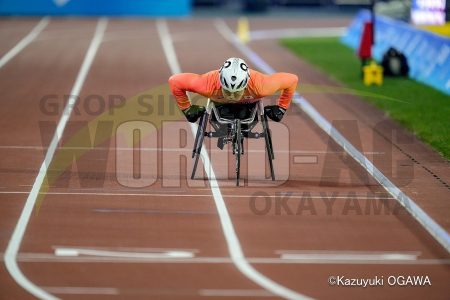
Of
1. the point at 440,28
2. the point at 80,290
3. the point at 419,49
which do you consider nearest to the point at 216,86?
the point at 80,290

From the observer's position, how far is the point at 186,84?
1529 centimetres

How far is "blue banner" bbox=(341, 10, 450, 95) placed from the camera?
26.2m

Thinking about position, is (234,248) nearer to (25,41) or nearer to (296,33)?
(25,41)

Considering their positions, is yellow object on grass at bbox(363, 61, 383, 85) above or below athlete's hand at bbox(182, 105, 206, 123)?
below

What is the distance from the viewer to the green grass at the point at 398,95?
66.8 feet

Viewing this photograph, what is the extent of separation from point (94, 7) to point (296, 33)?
8879mm

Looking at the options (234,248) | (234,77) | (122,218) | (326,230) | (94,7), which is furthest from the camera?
(94,7)

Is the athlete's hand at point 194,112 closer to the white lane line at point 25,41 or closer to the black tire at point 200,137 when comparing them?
the black tire at point 200,137

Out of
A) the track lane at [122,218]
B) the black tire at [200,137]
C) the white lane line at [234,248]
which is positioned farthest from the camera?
the black tire at [200,137]

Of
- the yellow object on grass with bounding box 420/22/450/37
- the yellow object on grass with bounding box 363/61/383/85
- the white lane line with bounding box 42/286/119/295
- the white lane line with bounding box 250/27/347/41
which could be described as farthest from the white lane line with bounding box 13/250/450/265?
the white lane line with bounding box 250/27/347/41

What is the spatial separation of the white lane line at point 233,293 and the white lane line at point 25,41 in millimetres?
20094

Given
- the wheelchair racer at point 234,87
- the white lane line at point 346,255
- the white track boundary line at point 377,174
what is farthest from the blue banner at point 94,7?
the white lane line at point 346,255

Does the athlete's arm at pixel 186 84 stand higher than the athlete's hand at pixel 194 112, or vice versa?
the athlete's arm at pixel 186 84

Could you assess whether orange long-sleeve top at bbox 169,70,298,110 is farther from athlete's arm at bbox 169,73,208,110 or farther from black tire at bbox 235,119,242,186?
black tire at bbox 235,119,242,186
